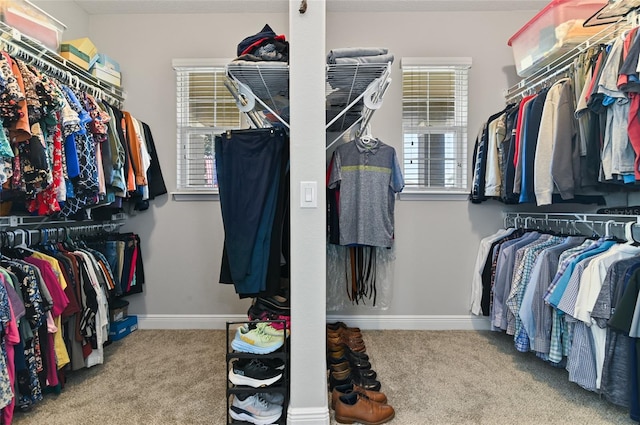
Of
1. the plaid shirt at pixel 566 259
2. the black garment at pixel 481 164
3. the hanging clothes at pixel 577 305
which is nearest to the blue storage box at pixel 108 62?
the black garment at pixel 481 164

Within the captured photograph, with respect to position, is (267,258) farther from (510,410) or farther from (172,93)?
(172,93)

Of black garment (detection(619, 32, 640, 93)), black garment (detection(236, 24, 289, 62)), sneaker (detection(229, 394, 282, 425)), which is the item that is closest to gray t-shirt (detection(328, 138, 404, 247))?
black garment (detection(236, 24, 289, 62))

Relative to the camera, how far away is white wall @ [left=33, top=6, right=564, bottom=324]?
297 centimetres

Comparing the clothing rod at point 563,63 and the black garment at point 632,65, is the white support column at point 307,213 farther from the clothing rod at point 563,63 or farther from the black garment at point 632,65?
the clothing rod at point 563,63

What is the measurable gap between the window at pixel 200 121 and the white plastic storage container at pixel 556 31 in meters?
2.22

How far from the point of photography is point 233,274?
175cm

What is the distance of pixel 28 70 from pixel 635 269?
9.72 ft

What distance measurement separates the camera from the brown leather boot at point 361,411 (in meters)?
1.68

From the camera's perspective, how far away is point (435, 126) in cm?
297

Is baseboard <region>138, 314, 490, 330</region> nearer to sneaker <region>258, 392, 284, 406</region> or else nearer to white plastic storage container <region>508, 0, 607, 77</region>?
sneaker <region>258, 392, 284, 406</region>

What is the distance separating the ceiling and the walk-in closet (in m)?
0.02

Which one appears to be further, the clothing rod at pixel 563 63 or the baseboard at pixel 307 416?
the clothing rod at pixel 563 63

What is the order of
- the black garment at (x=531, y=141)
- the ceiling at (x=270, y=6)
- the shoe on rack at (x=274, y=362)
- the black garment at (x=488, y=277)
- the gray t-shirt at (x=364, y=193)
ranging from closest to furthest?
the shoe on rack at (x=274, y=362) < the black garment at (x=531, y=141) < the gray t-shirt at (x=364, y=193) < the black garment at (x=488, y=277) < the ceiling at (x=270, y=6)

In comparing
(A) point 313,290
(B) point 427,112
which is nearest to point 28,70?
(A) point 313,290
